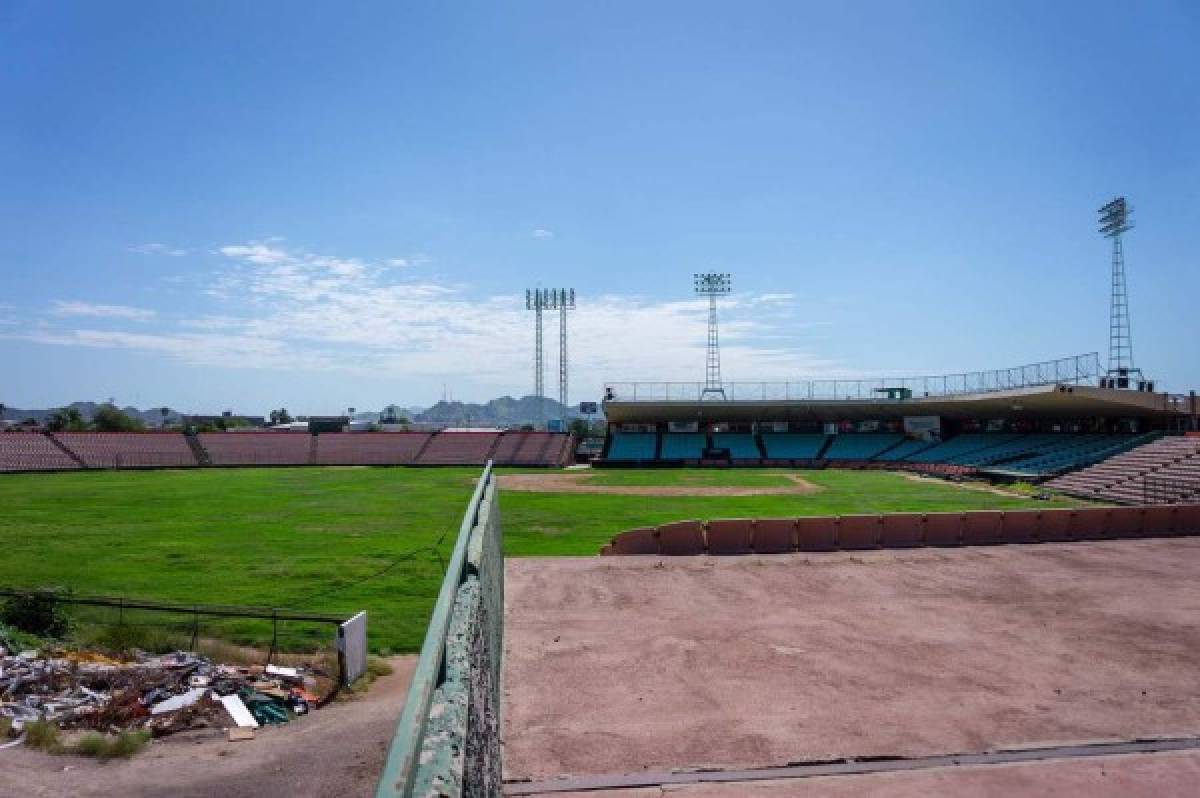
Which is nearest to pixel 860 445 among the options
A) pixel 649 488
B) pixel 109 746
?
pixel 649 488

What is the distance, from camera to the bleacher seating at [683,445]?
75.7 meters

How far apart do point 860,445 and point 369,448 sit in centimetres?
4631

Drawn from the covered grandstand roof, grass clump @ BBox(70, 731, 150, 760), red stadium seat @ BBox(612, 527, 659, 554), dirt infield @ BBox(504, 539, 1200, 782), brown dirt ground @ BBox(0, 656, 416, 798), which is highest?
the covered grandstand roof

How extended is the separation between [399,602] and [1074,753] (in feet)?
48.4

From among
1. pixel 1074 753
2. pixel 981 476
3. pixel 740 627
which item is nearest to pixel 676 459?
pixel 981 476

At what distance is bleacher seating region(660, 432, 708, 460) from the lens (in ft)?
248

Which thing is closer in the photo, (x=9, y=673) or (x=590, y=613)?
(x=9, y=673)

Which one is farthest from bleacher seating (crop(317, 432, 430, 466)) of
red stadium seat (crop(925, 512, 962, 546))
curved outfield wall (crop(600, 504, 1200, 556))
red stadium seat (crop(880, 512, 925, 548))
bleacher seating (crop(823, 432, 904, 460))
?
red stadium seat (crop(925, 512, 962, 546))

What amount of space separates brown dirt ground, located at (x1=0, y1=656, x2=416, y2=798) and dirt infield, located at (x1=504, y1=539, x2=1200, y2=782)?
6.90 feet

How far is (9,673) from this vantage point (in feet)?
44.2

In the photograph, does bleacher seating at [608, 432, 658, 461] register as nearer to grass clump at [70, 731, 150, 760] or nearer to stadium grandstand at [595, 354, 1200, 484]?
stadium grandstand at [595, 354, 1200, 484]

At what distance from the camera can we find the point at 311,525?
3397cm

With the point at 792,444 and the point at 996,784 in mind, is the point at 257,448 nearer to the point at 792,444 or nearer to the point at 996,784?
the point at 792,444

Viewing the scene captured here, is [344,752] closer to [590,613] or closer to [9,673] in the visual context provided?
[590,613]
